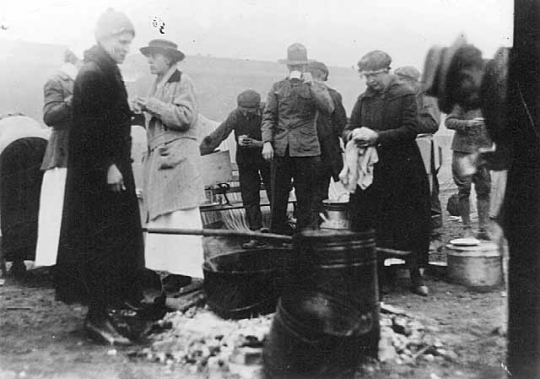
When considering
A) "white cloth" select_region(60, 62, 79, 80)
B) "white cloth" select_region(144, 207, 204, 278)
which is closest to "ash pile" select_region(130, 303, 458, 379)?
"white cloth" select_region(144, 207, 204, 278)

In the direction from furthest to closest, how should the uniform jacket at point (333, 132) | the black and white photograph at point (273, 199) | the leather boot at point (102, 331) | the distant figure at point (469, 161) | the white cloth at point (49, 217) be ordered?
the uniform jacket at point (333, 132)
the distant figure at point (469, 161)
the white cloth at point (49, 217)
the leather boot at point (102, 331)
the black and white photograph at point (273, 199)

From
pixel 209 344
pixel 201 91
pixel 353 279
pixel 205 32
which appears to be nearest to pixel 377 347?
pixel 353 279

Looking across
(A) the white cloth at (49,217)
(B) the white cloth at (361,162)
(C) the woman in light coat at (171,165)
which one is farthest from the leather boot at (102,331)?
(B) the white cloth at (361,162)

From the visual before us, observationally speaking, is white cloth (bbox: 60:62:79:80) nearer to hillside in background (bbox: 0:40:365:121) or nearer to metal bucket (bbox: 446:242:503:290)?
hillside in background (bbox: 0:40:365:121)

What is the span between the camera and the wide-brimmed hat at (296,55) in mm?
5504

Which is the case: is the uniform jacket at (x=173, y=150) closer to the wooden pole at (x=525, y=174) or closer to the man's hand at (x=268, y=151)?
the man's hand at (x=268, y=151)

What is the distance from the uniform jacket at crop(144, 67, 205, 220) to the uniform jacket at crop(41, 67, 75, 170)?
693mm

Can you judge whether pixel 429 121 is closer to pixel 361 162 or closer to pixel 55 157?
pixel 361 162

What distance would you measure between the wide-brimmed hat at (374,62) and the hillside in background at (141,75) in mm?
1336

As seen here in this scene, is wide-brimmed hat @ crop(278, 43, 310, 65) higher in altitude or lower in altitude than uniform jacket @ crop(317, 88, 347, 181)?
higher

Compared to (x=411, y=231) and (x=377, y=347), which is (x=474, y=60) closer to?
(x=377, y=347)

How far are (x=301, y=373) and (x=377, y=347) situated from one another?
0.58 metres

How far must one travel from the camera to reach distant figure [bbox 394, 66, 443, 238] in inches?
202

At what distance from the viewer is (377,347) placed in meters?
3.71
